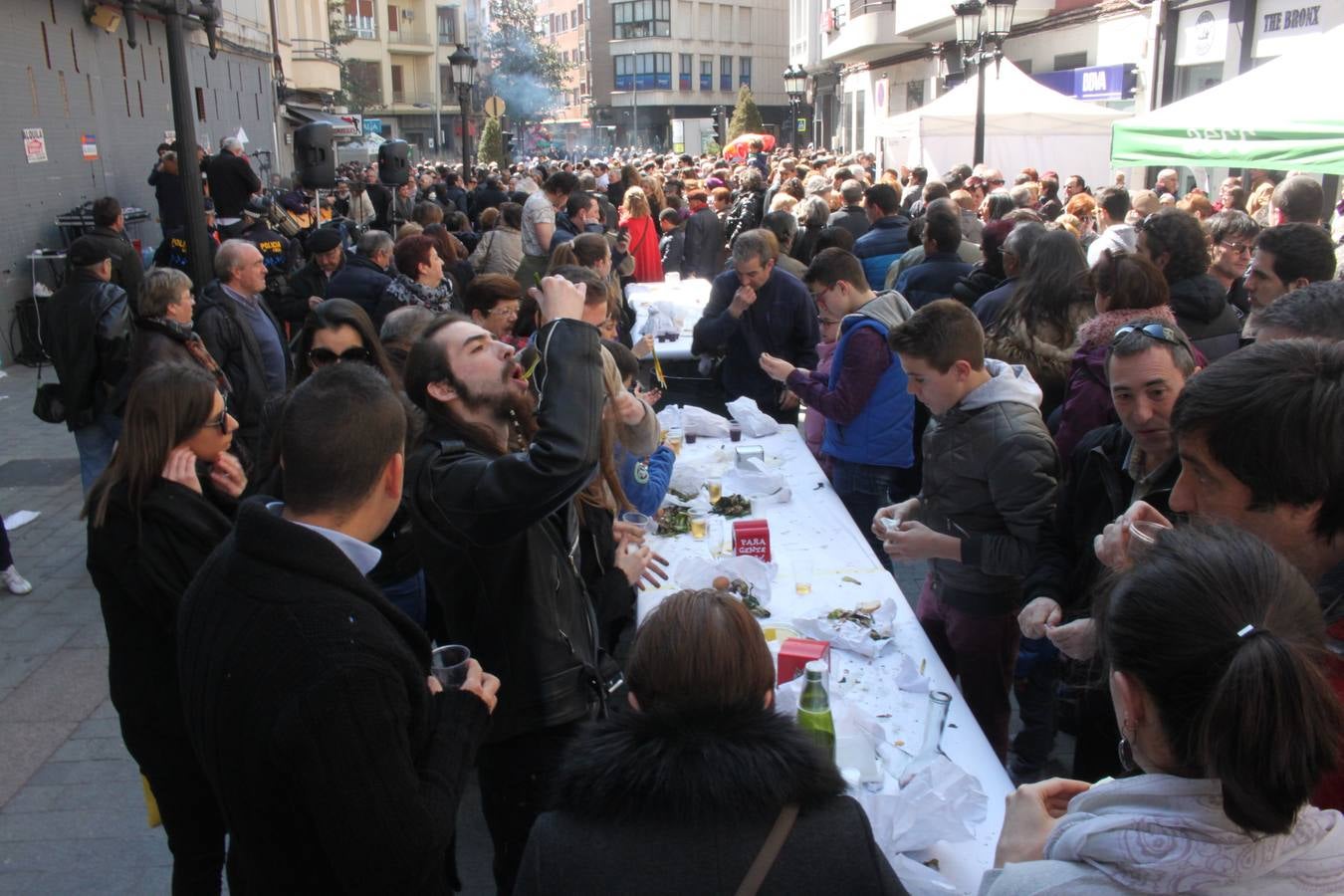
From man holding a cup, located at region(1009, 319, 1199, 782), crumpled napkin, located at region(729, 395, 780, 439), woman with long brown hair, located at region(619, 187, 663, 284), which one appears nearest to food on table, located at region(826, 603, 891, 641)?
man holding a cup, located at region(1009, 319, 1199, 782)

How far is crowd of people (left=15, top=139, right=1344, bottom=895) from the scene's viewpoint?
1.31 meters

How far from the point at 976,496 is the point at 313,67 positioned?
32998 mm

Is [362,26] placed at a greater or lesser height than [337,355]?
greater

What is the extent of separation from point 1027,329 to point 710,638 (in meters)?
3.25

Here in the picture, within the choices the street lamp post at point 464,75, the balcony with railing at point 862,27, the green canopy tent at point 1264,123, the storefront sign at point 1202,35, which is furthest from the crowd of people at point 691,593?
the balcony with railing at point 862,27

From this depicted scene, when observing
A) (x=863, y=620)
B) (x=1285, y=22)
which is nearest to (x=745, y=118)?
(x=1285, y=22)

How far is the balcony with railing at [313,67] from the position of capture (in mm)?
31031

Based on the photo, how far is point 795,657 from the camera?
277 centimetres

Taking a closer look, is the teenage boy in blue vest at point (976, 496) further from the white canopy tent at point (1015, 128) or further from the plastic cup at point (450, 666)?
the white canopy tent at point (1015, 128)

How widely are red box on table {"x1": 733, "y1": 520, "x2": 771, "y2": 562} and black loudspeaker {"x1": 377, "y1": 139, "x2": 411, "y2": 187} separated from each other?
13048 mm

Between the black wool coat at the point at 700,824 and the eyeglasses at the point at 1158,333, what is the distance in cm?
176

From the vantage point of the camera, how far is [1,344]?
10.6 metres

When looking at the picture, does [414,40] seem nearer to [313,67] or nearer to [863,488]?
[313,67]

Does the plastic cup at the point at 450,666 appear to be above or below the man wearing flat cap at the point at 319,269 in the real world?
below
